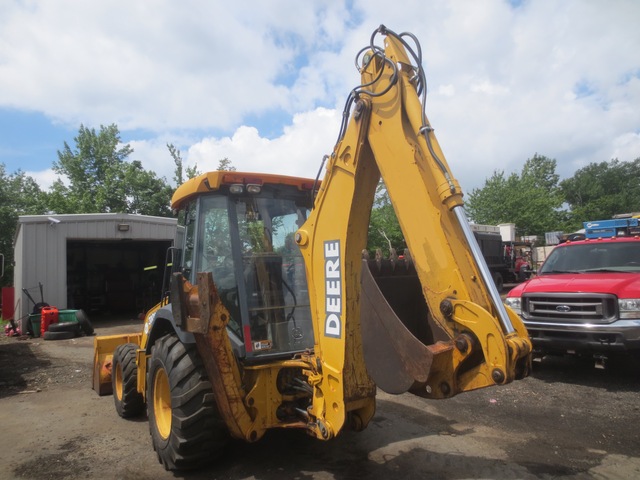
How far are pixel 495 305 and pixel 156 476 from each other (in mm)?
3090

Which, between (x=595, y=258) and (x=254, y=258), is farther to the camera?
(x=595, y=258)

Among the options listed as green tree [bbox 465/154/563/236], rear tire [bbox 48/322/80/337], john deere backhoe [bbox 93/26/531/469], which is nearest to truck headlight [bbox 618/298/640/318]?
john deere backhoe [bbox 93/26/531/469]

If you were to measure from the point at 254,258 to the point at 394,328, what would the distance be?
1614 millimetres

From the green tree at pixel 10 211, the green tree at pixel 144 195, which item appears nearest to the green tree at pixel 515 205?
the green tree at pixel 144 195

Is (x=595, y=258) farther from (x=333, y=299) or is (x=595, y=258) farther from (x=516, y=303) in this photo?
(x=333, y=299)

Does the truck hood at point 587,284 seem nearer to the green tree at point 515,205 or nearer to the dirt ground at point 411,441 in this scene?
the dirt ground at point 411,441

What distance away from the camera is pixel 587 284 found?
21.0 ft

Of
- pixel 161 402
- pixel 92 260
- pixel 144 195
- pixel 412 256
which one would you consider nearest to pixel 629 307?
pixel 412 256

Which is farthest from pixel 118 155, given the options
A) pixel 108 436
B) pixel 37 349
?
pixel 108 436

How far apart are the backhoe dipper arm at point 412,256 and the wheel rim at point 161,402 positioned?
1.51m

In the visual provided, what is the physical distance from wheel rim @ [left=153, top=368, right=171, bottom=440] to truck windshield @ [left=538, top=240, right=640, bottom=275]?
6.21 meters

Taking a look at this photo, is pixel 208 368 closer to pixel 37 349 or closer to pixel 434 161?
pixel 434 161

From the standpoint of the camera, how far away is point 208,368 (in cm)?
345

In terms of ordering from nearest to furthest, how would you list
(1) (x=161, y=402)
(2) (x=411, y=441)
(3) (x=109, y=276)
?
1. (1) (x=161, y=402)
2. (2) (x=411, y=441)
3. (3) (x=109, y=276)
